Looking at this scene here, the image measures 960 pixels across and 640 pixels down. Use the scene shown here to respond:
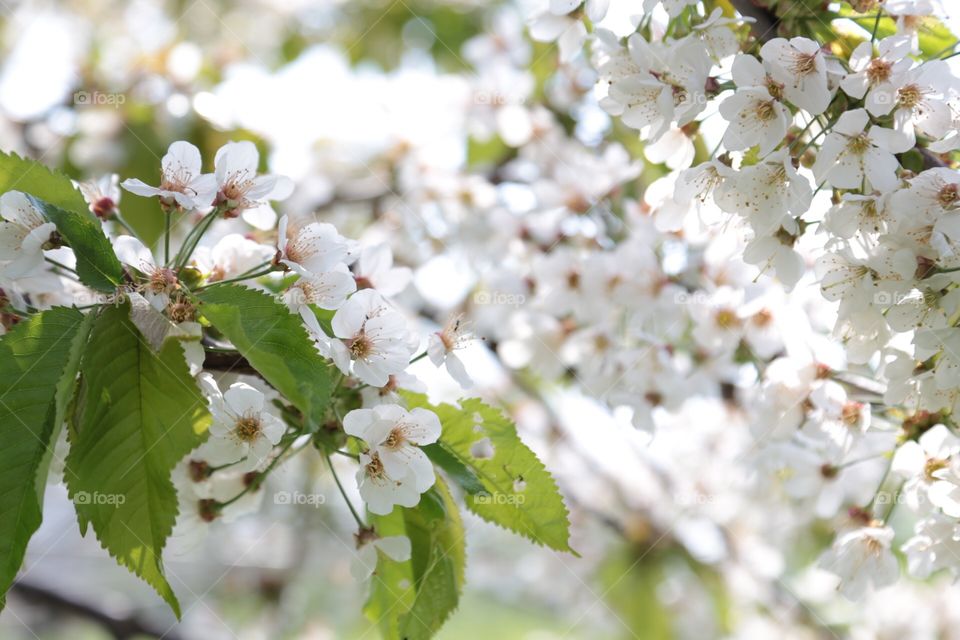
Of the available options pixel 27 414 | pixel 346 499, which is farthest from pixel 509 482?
pixel 27 414

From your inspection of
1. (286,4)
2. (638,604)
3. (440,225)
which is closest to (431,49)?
(440,225)

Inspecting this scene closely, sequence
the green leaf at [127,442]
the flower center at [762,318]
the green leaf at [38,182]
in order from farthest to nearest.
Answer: the flower center at [762,318] → the green leaf at [38,182] → the green leaf at [127,442]

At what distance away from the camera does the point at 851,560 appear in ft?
4.74

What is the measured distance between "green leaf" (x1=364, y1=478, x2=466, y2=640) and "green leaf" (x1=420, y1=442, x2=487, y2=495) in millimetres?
53

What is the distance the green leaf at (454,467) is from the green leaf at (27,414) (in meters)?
0.43

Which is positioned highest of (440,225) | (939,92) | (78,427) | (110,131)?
(939,92)

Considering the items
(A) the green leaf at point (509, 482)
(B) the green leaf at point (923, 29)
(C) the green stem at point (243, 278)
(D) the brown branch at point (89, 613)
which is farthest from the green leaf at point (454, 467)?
(D) the brown branch at point (89, 613)

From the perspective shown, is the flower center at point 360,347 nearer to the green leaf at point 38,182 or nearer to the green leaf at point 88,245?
the green leaf at point 88,245

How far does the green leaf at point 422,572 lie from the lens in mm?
1176

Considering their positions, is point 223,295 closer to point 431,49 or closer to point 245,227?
point 245,227

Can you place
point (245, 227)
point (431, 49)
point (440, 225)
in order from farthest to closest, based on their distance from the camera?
1. point (431, 49)
2. point (440, 225)
3. point (245, 227)

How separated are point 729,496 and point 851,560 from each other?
2.40 meters

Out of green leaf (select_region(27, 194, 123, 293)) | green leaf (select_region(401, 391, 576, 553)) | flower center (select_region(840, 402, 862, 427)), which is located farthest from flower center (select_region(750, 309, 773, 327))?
green leaf (select_region(27, 194, 123, 293))

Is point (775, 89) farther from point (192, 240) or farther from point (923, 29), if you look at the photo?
point (192, 240)
